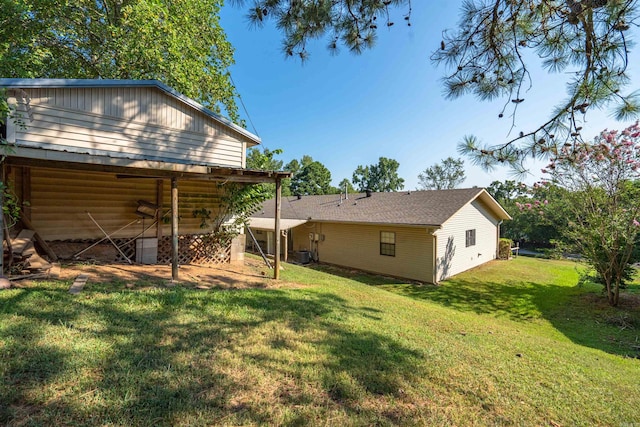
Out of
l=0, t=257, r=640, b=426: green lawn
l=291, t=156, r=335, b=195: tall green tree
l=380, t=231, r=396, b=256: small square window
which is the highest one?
l=291, t=156, r=335, b=195: tall green tree

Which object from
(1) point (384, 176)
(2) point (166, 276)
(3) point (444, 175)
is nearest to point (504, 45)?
(2) point (166, 276)

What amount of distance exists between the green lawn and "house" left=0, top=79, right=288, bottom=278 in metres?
2.36

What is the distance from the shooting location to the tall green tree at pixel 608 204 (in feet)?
27.2

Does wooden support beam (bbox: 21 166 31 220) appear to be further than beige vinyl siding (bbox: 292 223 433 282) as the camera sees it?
No

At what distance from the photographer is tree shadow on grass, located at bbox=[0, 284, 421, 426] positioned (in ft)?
7.28

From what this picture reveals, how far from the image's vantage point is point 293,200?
21.7 meters

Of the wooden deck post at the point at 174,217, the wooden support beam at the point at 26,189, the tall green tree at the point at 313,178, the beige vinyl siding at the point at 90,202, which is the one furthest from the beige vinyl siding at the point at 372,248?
the tall green tree at the point at 313,178

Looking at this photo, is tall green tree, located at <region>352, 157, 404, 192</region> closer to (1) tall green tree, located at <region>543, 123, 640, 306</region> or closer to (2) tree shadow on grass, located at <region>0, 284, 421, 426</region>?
(1) tall green tree, located at <region>543, 123, 640, 306</region>

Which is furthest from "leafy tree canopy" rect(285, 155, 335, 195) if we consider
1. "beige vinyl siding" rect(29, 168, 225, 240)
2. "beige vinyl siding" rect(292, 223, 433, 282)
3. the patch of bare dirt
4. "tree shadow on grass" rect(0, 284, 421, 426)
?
"tree shadow on grass" rect(0, 284, 421, 426)

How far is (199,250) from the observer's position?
27.8ft

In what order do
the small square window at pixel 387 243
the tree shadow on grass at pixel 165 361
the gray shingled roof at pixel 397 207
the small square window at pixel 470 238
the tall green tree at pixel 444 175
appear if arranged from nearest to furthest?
the tree shadow on grass at pixel 165 361
the gray shingled roof at pixel 397 207
the small square window at pixel 387 243
the small square window at pixel 470 238
the tall green tree at pixel 444 175

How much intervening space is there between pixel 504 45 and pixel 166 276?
24.7 feet

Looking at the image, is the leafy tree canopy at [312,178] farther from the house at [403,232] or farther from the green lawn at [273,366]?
the green lawn at [273,366]

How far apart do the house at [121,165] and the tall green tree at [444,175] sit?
3944cm
